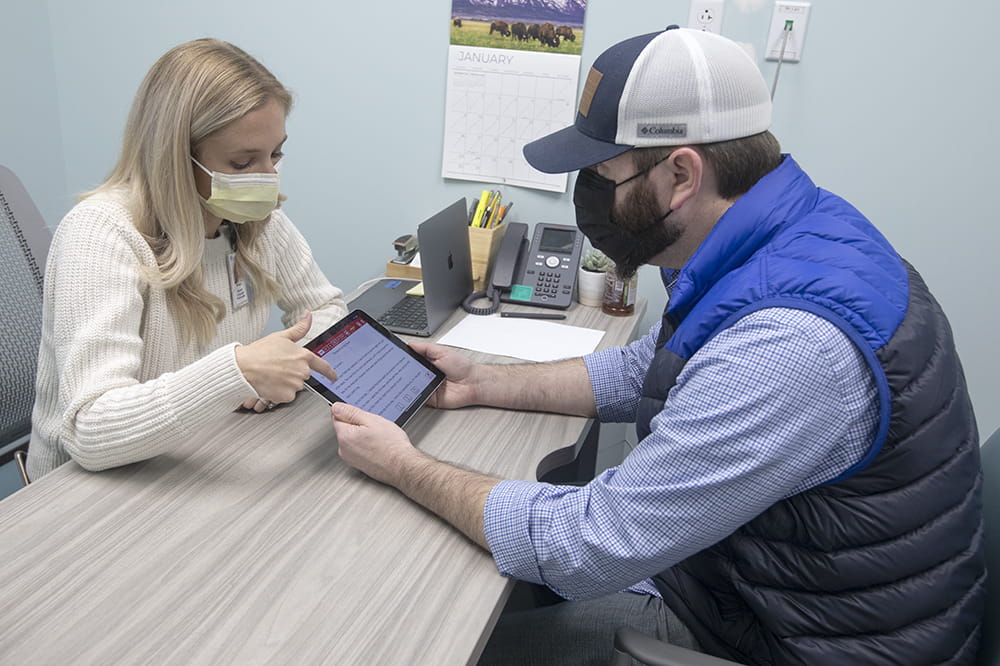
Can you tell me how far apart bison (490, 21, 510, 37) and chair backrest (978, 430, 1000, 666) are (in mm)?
1537

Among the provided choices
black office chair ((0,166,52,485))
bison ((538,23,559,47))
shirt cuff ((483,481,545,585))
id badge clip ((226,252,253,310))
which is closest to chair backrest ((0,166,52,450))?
black office chair ((0,166,52,485))

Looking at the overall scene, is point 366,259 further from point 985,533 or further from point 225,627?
point 985,533

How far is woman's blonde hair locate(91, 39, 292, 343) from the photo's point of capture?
122 centimetres

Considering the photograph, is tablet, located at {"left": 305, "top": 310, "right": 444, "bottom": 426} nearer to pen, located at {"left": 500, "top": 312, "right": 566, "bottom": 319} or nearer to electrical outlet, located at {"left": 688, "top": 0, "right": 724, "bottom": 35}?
pen, located at {"left": 500, "top": 312, "right": 566, "bottom": 319}

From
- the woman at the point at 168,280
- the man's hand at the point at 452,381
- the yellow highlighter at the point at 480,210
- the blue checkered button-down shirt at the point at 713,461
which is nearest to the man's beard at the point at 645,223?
the blue checkered button-down shirt at the point at 713,461

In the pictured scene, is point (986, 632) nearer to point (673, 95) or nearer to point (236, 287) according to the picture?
point (673, 95)

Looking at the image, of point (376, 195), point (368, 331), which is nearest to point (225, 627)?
point (368, 331)

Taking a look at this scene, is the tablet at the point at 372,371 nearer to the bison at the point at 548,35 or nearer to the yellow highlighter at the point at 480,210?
the yellow highlighter at the point at 480,210

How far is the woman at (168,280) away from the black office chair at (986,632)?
0.60m

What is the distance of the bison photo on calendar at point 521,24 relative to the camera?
1.99 m

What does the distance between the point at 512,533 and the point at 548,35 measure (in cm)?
151

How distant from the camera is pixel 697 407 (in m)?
0.88

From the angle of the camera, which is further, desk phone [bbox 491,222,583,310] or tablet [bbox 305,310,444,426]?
desk phone [bbox 491,222,583,310]

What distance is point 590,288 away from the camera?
196 cm
